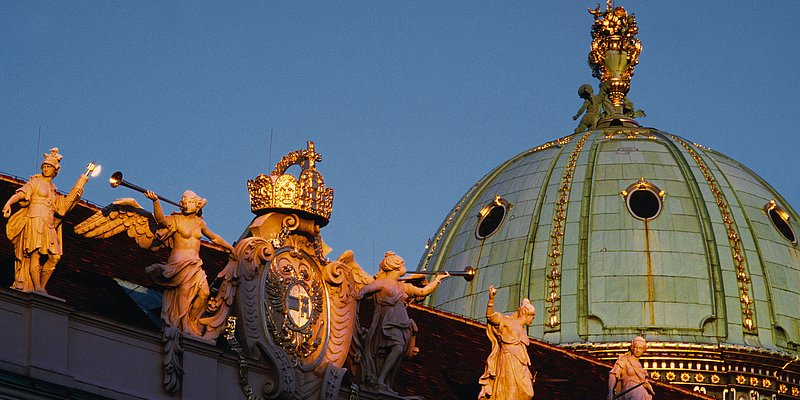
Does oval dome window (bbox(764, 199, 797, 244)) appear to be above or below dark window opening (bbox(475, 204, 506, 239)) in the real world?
below

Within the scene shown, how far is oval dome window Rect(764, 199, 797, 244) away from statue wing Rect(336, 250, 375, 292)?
3324 cm

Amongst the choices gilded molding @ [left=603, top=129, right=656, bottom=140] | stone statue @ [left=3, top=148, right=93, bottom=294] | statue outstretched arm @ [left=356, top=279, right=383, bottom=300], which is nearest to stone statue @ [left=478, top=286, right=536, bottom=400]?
statue outstretched arm @ [left=356, top=279, right=383, bottom=300]

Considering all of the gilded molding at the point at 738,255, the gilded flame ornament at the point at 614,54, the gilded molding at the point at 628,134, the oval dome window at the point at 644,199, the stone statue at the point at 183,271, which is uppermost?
the gilded flame ornament at the point at 614,54

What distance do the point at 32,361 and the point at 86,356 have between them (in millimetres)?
1207

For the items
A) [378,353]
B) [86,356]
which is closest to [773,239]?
[378,353]

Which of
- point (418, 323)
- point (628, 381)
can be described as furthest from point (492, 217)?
point (628, 381)

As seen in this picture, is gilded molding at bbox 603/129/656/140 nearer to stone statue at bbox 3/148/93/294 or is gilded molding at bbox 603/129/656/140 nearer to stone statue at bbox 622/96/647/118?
stone statue at bbox 622/96/647/118

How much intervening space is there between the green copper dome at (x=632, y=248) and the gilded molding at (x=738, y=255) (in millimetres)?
29

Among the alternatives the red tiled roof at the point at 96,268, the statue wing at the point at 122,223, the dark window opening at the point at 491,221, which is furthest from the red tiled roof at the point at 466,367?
the dark window opening at the point at 491,221

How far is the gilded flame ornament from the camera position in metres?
88.9

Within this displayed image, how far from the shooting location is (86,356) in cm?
4297

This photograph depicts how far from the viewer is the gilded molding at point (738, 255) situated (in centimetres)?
7722

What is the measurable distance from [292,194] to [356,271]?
199 cm

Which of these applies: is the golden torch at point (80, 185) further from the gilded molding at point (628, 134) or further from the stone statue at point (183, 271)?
the gilded molding at point (628, 134)
